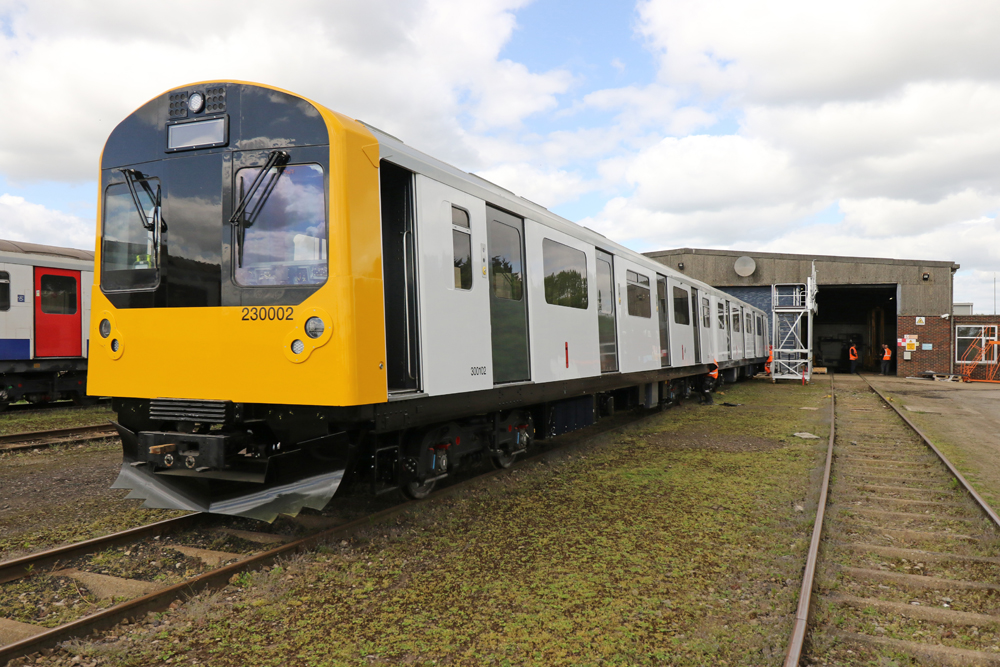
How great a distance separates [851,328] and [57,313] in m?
43.4

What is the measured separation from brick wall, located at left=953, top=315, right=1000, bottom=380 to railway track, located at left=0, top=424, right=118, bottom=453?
104 feet

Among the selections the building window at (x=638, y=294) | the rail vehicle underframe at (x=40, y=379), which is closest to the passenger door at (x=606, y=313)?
the building window at (x=638, y=294)

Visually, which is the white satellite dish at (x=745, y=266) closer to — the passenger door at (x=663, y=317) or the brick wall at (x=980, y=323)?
the brick wall at (x=980, y=323)

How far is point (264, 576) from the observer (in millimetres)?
4113

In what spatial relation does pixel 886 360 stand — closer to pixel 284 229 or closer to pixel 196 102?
pixel 284 229

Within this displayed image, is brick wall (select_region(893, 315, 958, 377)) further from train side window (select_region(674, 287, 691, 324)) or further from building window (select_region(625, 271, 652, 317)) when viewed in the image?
building window (select_region(625, 271, 652, 317))

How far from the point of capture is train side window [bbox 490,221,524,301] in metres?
6.21

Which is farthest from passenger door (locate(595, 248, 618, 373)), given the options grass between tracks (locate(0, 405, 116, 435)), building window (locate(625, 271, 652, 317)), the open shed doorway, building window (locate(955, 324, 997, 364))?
the open shed doorway

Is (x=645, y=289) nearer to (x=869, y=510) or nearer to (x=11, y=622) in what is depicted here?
(x=869, y=510)

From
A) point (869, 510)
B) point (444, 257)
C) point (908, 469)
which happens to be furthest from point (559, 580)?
point (908, 469)

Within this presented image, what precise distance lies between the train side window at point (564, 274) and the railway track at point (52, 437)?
7102 millimetres

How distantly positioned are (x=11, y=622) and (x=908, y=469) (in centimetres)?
911

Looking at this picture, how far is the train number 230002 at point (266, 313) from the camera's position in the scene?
14.6 ft

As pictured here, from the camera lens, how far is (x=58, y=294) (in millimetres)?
13203
